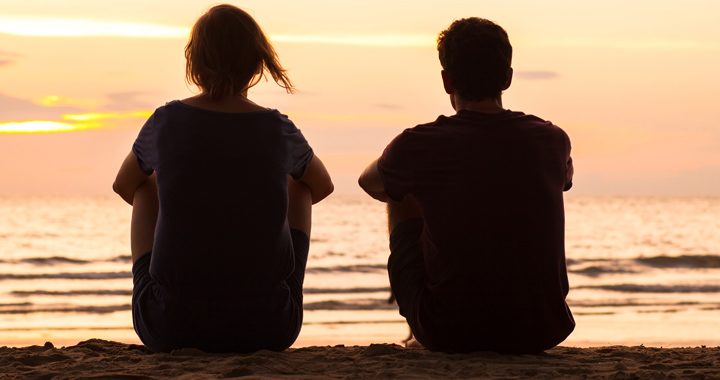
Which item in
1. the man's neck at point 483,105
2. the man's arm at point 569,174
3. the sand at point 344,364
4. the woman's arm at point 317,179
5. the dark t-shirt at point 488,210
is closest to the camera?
the sand at point 344,364

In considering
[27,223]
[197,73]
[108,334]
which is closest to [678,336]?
[108,334]

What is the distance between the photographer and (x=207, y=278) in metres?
3.69

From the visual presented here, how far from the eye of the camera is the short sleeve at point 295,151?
3.78 meters

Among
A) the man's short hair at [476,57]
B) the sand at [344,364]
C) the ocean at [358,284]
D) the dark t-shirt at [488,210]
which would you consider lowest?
the ocean at [358,284]

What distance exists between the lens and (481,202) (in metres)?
3.56

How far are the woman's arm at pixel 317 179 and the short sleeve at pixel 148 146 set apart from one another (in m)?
0.58

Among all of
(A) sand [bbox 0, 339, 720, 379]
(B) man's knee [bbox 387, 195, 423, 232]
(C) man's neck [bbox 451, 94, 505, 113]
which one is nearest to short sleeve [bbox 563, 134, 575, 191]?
(C) man's neck [bbox 451, 94, 505, 113]

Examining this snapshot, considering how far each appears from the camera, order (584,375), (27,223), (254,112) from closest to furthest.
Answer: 1. (584,375)
2. (254,112)
3. (27,223)

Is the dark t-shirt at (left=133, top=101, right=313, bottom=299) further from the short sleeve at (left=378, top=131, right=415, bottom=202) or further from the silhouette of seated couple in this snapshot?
the short sleeve at (left=378, top=131, right=415, bottom=202)

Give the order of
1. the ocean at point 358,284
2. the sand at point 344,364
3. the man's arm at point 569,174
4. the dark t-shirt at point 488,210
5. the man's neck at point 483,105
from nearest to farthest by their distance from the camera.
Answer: the sand at point 344,364 → the dark t-shirt at point 488,210 → the man's neck at point 483,105 → the man's arm at point 569,174 → the ocean at point 358,284

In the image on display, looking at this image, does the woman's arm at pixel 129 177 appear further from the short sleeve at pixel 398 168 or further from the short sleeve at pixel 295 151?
the short sleeve at pixel 398 168

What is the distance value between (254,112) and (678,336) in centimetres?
584

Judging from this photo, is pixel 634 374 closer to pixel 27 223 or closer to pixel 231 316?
pixel 231 316

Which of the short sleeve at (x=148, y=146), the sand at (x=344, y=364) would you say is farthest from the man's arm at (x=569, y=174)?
the short sleeve at (x=148, y=146)
